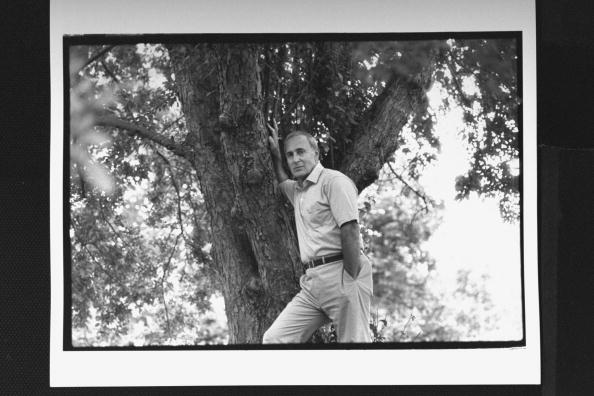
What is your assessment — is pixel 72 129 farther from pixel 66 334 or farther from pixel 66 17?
pixel 66 334

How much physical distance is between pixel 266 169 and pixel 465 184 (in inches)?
37.7

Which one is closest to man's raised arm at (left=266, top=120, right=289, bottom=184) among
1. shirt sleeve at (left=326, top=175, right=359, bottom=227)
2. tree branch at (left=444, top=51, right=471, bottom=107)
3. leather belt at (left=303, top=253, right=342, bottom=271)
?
shirt sleeve at (left=326, top=175, right=359, bottom=227)

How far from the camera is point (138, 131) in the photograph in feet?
10.8

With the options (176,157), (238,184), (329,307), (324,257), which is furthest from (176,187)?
(329,307)

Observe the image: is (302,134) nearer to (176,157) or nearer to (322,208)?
(322,208)

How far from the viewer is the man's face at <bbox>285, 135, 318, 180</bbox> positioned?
327 centimetres

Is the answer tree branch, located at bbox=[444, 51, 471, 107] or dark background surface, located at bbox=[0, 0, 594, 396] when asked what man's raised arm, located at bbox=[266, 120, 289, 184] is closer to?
tree branch, located at bbox=[444, 51, 471, 107]

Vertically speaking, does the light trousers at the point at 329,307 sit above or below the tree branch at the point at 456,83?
below

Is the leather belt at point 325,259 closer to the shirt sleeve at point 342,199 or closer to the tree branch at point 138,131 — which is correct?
the shirt sleeve at point 342,199

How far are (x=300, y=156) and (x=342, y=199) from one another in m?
0.29

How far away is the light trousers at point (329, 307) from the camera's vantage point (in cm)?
325

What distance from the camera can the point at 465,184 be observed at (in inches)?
128

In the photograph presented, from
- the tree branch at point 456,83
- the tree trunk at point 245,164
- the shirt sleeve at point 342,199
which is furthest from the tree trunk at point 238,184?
the tree branch at point 456,83

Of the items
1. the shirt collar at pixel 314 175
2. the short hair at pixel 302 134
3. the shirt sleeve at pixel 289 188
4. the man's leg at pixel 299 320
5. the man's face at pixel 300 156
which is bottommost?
the man's leg at pixel 299 320
